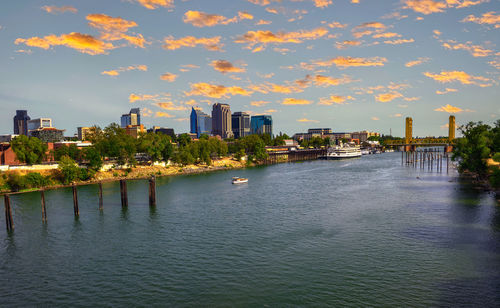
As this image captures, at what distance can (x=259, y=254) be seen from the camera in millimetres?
37875

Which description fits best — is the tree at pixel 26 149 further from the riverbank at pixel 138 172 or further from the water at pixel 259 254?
the water at pixel 259 254

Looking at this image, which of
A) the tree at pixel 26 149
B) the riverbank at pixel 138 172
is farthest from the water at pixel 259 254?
the tree at pixel 26 149

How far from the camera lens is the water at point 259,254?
28453 mm

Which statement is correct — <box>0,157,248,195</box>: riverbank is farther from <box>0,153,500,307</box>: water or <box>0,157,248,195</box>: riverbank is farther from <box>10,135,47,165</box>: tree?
<box>0,153,500,307</box>: water

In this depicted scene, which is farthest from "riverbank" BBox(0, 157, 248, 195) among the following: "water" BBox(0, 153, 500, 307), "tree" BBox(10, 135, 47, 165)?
"water" BBox(0, 153, 500, 307)

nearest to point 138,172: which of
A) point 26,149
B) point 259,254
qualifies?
point 26,149

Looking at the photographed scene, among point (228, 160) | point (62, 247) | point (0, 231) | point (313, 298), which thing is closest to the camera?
point (313, 298)

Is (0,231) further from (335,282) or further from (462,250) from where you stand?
(462,250)

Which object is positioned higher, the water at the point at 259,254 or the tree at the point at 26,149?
the tree at the point at 26,149

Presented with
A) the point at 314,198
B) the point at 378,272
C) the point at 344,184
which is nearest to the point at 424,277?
the point at 378,272

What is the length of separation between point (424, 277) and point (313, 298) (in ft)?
38.4

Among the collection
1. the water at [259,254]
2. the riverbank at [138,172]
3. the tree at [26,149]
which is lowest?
the water at [259,254]

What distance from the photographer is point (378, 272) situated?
3216cm

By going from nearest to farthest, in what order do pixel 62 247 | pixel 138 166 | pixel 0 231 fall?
pixel 62 247 → pixel 0 231 → pixel 138 166
